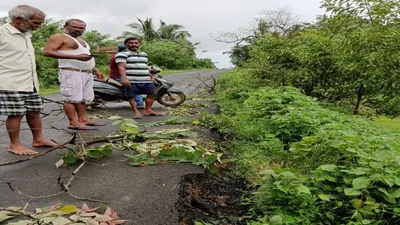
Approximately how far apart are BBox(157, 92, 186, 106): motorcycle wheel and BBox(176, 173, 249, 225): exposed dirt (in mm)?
4987

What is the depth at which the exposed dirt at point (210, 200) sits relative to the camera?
113 inches

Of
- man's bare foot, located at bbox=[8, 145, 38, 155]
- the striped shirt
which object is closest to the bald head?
man's bare foot, located at bbox=[8, 145, 38, 155]

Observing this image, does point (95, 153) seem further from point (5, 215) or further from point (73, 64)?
point (73, 64)

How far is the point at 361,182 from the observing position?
2.74m

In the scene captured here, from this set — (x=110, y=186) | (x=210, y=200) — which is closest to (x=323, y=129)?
(x=210, y=200)

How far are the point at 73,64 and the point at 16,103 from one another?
1.25 meters

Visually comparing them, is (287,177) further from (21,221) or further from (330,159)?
(21,221)

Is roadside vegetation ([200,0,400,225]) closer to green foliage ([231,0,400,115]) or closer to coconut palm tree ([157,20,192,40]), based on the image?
green foliage ([231,0,400,115])

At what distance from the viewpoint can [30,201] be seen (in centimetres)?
289

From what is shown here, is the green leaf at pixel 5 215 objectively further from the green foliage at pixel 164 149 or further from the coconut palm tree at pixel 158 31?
the coconut palm tree at pixel 158 31

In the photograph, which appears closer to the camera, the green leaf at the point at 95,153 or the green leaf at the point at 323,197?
the green leaf at the point at 323,197

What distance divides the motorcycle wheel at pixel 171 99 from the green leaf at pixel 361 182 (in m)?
6.14

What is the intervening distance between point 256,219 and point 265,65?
777cm

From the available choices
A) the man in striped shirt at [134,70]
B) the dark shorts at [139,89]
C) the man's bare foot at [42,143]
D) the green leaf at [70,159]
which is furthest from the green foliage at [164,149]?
the dark shorts at [139,89]
